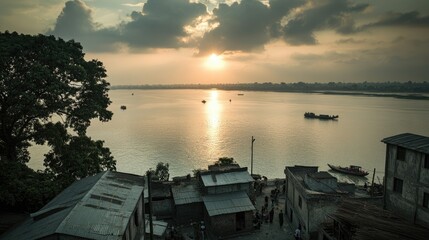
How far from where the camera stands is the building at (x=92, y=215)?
14633 mm

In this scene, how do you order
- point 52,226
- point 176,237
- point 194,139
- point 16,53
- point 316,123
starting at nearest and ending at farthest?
point 52,226 < point 16,53 < point 176,237 < point 194,139 < point 316,123

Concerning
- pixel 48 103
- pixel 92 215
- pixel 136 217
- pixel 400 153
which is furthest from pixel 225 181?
pixel 48 103

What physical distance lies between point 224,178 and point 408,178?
1693 centimetres

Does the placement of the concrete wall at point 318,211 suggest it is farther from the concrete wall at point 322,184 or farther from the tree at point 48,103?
the tree at point 48,103

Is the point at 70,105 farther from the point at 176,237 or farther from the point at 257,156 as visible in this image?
the point at 257,156

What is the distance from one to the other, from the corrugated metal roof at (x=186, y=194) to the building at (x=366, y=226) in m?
13.9

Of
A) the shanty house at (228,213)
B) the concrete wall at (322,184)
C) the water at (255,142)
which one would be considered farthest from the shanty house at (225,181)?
the water at (255,142)

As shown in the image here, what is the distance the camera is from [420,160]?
22.8 metres

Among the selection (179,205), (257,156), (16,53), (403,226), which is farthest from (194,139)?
(403,226)

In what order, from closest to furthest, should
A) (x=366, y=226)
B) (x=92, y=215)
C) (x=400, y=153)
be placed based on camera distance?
(x=92, y=215)
(x=366, y=226)
(x=400, y=153)

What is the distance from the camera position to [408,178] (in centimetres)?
2422

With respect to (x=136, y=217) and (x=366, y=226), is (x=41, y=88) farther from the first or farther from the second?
(x=366, y=226)

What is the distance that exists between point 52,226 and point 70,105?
640 inches

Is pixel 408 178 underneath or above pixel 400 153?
underneath
